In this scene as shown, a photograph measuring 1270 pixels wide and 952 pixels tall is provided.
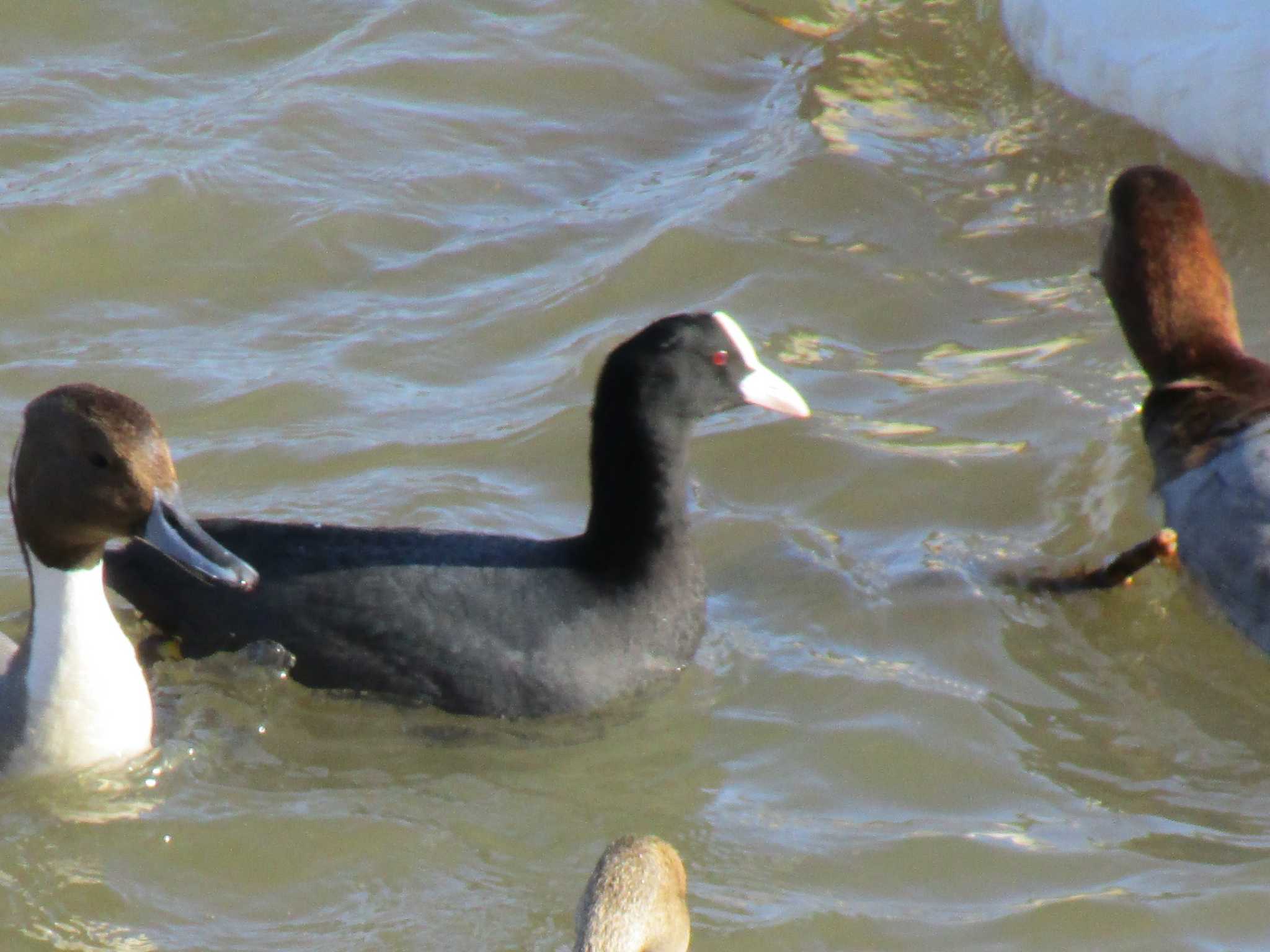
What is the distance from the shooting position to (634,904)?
4.30m

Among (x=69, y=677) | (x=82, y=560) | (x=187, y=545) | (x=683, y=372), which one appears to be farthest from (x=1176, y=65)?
(x=69, y=677)

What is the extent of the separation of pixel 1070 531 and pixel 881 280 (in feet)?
7.15

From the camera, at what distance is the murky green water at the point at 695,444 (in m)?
5.28

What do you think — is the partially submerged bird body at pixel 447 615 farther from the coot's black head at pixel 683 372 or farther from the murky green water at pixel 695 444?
the coot's black head at pixel 683 372

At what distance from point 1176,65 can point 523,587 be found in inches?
192

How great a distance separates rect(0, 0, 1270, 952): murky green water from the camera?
208 inches

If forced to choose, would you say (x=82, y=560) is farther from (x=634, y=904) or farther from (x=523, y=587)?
(x=634, y=904)

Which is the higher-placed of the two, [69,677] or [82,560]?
[82,560]

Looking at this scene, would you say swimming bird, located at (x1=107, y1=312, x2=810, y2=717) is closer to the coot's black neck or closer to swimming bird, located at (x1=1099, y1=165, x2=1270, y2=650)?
the coot's black neck

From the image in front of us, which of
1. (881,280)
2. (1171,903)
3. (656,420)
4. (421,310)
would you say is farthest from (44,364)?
(1171,903)

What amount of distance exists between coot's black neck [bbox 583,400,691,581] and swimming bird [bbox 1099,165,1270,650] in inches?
71.7

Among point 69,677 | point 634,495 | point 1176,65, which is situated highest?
point 1176,65

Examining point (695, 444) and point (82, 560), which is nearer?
point (82, 560)

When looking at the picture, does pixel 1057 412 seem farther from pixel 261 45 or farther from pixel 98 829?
pixel 261 45
